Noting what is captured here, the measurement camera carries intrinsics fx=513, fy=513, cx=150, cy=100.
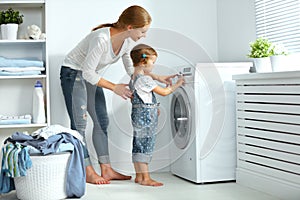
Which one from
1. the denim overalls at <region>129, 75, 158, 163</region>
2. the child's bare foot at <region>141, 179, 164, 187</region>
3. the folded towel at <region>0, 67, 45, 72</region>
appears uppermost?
the folded towel at <region>0, 67, 45, 72</region>

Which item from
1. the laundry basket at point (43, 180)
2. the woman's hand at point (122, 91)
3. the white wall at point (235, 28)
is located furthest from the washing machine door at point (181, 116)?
the laundry basket at point (43, 180)

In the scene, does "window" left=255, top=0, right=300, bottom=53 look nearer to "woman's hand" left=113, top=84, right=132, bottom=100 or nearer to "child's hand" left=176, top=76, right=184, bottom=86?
"child's hand" left=176, top=76, right=184, bottom=86

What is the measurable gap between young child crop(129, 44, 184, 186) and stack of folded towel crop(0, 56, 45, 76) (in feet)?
3.13

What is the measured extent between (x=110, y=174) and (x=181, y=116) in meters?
0.65

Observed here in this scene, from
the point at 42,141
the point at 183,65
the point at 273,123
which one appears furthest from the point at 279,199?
the point at 42,141

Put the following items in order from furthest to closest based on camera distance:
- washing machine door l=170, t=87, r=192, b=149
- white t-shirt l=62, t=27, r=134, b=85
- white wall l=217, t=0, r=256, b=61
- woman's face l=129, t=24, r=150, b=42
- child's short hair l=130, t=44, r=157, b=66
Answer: white wall l=217, t=0, r=256, b=61
washing machine door l=170, t=87, r=192, b=149
white t-shirt l=62, t=27, r=134, b=85
woman's face l=129, t=24, r=150, b=42
child's short hair l=130, t=44, r=157, b=66

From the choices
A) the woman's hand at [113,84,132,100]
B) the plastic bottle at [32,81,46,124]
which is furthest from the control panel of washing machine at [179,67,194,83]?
the plastic bottle at [32,81,46,124]

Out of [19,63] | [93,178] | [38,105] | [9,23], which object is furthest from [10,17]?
[93,178]

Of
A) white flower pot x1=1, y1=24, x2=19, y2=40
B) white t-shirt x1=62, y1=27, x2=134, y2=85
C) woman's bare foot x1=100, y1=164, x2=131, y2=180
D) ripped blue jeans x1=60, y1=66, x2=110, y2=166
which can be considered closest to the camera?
white t-shirt x1=62, y1=27, x2=134, y2=85

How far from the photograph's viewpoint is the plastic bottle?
12.4 ft

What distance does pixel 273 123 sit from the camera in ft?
10.3

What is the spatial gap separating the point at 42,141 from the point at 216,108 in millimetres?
1219

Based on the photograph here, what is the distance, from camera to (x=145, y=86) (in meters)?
3.08

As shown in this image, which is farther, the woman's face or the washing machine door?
the washing machine door
